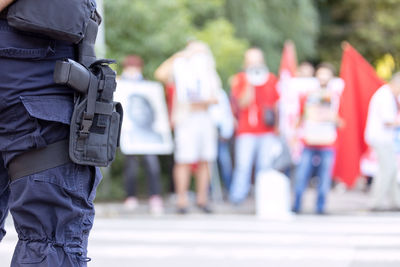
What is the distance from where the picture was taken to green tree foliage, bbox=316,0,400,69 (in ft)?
93.3

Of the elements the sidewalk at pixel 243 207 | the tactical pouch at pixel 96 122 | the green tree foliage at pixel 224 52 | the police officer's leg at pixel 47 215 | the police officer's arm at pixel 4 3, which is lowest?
the sidewalk at pixel 243 207

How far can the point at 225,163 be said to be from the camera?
12617mm

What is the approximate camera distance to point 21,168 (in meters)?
2.77

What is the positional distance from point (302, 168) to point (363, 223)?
1.45 metres

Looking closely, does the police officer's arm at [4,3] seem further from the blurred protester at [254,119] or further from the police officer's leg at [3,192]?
the blurred protester at [254,119]

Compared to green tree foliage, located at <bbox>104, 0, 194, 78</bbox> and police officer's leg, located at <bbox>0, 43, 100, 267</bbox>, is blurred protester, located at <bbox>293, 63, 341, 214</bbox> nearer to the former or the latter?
green tree foliage, located at <bbox>104, 0, 194, 78</bbox>

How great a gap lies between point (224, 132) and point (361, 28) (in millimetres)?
17698

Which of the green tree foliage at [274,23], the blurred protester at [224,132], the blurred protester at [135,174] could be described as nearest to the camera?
the blurred protester at [135,174]

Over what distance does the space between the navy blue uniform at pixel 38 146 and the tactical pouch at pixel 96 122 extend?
47 mm

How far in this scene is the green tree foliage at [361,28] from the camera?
28438 mm

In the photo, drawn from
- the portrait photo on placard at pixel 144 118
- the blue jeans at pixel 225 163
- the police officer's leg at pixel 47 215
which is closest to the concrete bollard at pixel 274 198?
the portrait photo on placard at pixel 144 118

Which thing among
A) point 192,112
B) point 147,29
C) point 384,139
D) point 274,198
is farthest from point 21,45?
point 147,29

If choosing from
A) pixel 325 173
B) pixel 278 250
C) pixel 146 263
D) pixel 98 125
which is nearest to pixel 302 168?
pixel 325 173

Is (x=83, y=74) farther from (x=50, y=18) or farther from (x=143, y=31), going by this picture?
(x=143, y=31)
